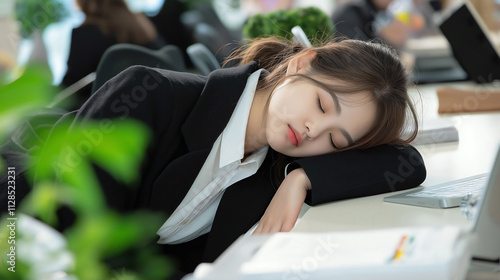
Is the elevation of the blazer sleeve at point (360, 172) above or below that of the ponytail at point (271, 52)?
below

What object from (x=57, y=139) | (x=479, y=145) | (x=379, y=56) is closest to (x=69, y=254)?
(x=57, y=139)

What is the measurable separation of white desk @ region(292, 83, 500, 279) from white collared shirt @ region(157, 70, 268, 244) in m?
0.24

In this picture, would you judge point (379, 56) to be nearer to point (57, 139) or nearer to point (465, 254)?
point (465, 254)

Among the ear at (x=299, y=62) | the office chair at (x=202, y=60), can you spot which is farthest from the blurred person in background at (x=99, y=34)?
the ear at (x=299, y=62)

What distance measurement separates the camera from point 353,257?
604 millimetres

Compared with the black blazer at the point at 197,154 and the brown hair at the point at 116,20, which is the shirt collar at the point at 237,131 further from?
the brown hair at the point at 116,20

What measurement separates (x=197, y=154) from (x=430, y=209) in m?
0.46

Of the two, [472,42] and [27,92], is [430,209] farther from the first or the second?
[472,42]

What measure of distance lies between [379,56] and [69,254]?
1.19 meters

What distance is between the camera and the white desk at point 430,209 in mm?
967

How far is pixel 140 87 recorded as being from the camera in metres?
1.23

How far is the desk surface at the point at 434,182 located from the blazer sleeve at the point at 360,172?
0.02m

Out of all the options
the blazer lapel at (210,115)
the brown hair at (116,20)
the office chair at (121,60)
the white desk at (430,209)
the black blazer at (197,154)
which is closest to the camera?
the white desk at (430,209)

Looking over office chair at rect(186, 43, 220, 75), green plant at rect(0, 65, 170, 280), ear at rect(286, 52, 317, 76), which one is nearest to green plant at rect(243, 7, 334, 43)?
office chair at rect(186, 43, 220, 75)
